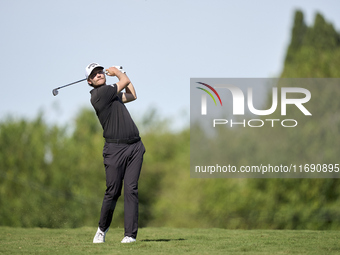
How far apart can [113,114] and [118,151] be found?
451mm

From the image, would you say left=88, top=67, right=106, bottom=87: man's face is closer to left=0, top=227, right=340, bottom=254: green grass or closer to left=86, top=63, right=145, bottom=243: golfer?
left=86, top=63, right=145, bottom=243: golfer

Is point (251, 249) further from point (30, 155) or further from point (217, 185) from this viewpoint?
point (30, 155)

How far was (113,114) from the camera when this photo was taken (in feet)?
23.1

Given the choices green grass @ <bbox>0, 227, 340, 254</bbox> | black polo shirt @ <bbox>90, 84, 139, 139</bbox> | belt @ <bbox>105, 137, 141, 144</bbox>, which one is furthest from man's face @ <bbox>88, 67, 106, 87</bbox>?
green grass @ <bbox>0, 227, 340, 254</bbox>

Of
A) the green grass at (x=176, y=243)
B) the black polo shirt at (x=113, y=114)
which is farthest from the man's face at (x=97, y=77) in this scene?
the green grass at (x=176, y=243)

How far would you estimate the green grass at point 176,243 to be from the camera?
20.2ft

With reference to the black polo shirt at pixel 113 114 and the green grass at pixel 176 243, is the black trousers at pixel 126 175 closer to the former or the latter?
the black polo shirt at pixel 113 114

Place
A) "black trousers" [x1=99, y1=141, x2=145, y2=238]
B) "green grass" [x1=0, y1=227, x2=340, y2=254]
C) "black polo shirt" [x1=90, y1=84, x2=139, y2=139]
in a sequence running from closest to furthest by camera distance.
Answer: "green grass" [x1=0, y1=227, x2=340, y2=254] → "black polo shirt" [x1=90, y1=84, x2=139, y2=139] → "black trousers" [x1=99, y1=141, x2=145, y2=238]

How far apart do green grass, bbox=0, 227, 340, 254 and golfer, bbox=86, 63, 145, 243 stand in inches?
11.9

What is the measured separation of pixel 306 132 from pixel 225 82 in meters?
7.01

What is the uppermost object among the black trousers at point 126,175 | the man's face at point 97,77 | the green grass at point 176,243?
the man's face at point 97,77

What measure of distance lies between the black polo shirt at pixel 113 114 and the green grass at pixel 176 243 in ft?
4.34

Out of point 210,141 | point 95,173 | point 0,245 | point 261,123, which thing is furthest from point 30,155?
point 0,245

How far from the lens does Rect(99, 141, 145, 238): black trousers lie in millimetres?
7055
